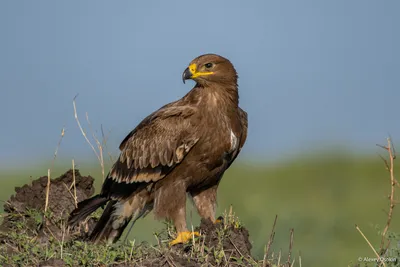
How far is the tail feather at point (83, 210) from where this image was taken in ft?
30.6

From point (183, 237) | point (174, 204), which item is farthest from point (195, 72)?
point (183, 237)

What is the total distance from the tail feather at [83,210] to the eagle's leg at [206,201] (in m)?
0.94

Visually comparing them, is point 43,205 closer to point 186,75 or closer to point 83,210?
point 83,210

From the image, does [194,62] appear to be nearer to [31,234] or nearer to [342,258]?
[31,234]

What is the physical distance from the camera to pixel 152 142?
31.1ft

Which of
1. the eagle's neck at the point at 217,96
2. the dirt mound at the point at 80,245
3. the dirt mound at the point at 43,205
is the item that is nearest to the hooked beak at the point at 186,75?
the eagle's neck at the point at 217,96

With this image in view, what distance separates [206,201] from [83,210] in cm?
118

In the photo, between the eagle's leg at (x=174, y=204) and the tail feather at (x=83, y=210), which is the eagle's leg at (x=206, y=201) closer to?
the eagle's leg at (x=174, y=204)

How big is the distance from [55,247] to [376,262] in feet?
8.83

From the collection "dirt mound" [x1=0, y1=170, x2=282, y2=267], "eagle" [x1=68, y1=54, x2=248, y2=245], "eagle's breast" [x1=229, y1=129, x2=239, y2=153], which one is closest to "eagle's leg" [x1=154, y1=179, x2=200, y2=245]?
"eagle" [x1=68, y1=54, x2=248, y2=245]

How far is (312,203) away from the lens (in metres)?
16.4

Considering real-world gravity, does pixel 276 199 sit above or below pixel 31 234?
below

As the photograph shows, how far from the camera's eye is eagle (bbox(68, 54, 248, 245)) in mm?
9180

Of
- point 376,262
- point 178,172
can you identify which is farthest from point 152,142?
point 376,262
